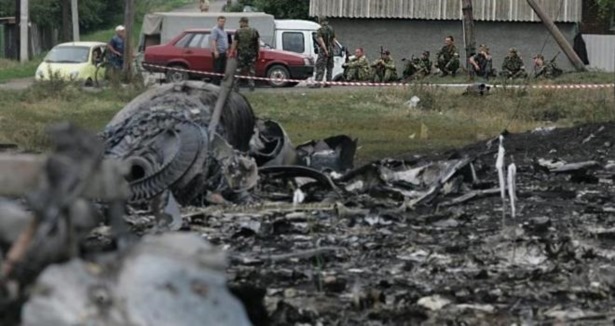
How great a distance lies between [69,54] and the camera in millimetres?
38312

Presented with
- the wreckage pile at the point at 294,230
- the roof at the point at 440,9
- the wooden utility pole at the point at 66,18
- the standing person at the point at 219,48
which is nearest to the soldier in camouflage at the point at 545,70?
the standing person at the point at 219,48

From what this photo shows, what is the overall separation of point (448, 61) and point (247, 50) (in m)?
6.50

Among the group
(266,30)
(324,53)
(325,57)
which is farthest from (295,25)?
(324,53)

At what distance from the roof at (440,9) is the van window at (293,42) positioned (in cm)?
700

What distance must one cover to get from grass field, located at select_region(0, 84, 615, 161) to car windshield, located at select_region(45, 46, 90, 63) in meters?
9.80

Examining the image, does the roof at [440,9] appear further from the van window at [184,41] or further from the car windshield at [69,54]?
the van window at [184,41]

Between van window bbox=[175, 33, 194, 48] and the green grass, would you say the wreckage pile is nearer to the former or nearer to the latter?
the green grass

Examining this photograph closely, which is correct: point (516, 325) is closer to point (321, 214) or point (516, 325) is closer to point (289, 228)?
point (289, 228)

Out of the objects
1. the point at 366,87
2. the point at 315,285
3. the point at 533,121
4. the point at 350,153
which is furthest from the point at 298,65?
the point at 315,285

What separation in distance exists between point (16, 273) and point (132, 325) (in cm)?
39

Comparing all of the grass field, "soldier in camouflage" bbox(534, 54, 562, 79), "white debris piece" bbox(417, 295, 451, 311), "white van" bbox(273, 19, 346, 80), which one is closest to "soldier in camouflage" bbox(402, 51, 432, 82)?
"white van" bbox(273, 19, 346, 80)

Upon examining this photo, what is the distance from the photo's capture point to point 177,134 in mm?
13453

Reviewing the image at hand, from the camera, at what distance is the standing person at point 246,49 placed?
30.0 metres

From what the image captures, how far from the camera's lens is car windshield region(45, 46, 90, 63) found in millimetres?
38000
